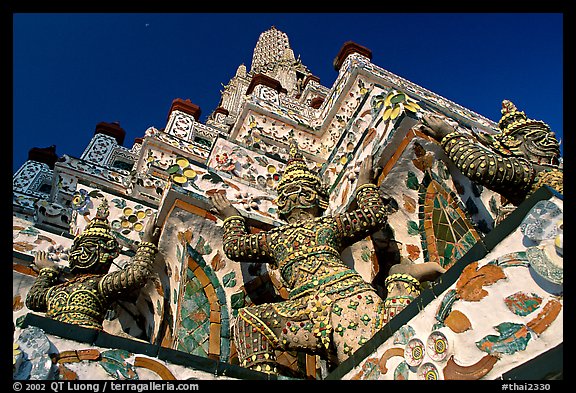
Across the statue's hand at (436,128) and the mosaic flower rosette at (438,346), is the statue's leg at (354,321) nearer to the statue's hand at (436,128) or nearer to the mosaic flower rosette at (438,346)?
the mosaic flower rosette at (438,346)

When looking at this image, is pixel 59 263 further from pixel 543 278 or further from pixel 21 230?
pixel 543 278

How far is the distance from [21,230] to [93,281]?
2.08m

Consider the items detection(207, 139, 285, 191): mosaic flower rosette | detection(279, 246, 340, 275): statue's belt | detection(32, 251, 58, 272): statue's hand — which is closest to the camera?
detection(279, 246, 340, 275): statue's belt

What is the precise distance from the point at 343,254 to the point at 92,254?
88.9 inches

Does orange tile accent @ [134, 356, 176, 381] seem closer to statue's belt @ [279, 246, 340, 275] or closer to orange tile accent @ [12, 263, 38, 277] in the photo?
statue's belt @ [279, 246, 340, 275]

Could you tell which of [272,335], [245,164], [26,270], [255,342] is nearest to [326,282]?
[272,335]

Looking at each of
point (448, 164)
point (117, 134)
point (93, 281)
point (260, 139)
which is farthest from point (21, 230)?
point (117, 134)

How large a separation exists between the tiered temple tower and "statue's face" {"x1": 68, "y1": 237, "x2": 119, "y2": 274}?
460 millimetres

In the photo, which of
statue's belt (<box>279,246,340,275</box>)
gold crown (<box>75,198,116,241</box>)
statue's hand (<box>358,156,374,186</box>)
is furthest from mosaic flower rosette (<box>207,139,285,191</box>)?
statue's belt (<box>279,246,340,275</box>)

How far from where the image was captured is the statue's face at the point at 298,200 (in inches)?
197

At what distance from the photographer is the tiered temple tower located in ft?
8.46

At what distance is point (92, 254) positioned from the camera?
5.55 metres

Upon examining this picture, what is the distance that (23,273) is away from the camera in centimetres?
624

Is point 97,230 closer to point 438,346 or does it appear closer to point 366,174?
point 366,174
